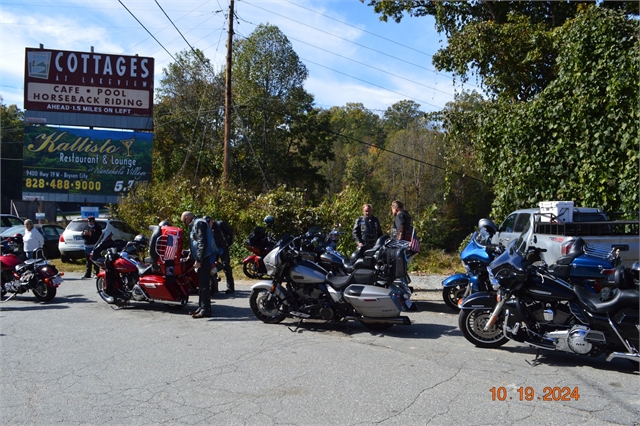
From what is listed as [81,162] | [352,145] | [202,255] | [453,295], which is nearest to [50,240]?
[81,162]

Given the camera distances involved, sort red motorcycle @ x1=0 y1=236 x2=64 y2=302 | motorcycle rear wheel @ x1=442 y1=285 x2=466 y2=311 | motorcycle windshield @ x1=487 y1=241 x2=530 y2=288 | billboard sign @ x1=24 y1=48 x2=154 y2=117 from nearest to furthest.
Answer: motorcycle windshield @ x1=487 y1=241 x2=530 y2=288
motorcycle rear wheel @ x1=442 y1=285 x2=466 y2=311
red motorcycle @ x1=0 y1=236 x2=64 y2=302
billboard sign @ x1=24 y1=48 x2=154 y2=117

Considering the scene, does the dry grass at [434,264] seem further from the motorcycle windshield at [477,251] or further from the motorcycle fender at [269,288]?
the motorcycle fender at [269,288]

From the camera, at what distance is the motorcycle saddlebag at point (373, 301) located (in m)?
7.52

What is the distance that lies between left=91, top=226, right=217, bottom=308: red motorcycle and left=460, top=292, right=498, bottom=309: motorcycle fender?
14.5ft

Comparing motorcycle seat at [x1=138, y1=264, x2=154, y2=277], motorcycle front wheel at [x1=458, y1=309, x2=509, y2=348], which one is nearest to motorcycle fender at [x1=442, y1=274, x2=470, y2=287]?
motorcycle front wheel at [x1=458, y1=309, x2=509, y2=348]

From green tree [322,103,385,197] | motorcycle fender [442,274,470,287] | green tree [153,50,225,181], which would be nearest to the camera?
motorcycle fender [442,274,470,287]

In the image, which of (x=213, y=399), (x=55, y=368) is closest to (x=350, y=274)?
(x=213, y=399)

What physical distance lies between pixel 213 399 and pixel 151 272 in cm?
470

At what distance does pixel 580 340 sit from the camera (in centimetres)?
596

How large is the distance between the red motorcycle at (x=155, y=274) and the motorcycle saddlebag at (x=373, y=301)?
291 cm

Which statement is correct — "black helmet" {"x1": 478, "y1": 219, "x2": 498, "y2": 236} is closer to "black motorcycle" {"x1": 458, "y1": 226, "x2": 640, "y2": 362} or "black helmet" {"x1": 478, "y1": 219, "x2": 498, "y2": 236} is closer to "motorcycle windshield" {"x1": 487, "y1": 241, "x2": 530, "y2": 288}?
"black motorcycle" {"x1": 458, "y1": 226, "x2": 640, "y2": 362}

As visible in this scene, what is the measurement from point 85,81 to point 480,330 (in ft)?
83.5

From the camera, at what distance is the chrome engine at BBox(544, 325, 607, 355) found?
5.91 meters

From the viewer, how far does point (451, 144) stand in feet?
64.6
